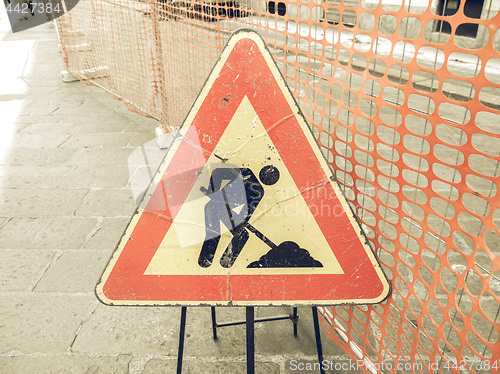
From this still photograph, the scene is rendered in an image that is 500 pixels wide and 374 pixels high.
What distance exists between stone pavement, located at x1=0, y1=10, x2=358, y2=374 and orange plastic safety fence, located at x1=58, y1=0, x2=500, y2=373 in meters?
0.42

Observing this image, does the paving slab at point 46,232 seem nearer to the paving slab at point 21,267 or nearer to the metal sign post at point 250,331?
the paving slab at point 21,267

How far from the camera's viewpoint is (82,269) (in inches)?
96.5

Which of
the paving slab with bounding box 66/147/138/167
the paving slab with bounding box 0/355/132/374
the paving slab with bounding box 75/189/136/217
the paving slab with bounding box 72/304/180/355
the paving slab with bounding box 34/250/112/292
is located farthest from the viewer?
the paving slab with bounding box 66/147/138/167

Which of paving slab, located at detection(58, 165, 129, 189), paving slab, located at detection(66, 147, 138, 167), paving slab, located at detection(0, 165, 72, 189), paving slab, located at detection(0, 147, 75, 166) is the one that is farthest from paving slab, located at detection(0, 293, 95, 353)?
paving slab, located at detection(0, 147, 75, 166)

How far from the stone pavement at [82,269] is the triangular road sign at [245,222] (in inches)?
31.3

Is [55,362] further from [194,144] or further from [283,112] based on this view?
[283,112]

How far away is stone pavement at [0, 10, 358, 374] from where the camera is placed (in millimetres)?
1864

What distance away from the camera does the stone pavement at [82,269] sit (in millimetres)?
1864

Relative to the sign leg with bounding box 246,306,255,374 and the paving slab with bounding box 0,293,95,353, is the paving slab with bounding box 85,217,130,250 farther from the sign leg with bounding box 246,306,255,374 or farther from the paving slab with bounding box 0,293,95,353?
the sign leg with bounding box 246,306,255,374

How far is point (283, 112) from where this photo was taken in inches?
46.1

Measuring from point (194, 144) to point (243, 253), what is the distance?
36 centimetres

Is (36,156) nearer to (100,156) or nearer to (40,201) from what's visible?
(100,156)

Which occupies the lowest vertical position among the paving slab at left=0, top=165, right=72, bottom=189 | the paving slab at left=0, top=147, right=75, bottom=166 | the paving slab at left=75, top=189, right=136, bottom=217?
the paving slab at left=75, top=189, right=136, bottom=217

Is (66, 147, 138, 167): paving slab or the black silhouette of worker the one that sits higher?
the black silhouette of worker
